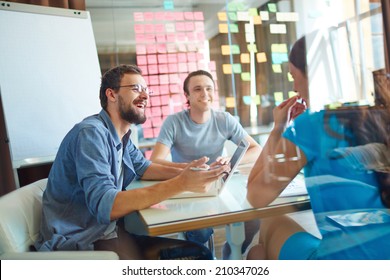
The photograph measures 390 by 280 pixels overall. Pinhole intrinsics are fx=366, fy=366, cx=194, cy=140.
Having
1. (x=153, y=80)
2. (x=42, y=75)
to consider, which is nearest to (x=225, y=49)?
(x=153, y=80)

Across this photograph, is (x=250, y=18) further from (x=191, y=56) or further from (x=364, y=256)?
(x=364, y=256)

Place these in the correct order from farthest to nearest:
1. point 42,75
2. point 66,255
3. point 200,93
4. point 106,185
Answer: point 42,75, point 200,93, point 106,185, point 66,255

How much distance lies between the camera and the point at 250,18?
109 centimetres

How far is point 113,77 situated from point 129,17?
184 millimetres

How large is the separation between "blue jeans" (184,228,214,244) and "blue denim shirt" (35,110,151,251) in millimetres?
245

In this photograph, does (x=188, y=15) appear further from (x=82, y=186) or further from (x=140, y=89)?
(x=82, y=186)

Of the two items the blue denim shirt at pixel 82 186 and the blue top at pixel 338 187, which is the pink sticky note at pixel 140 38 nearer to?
the blue denim shirt at pixel 82 186

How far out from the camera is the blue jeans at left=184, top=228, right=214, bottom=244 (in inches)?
41.1

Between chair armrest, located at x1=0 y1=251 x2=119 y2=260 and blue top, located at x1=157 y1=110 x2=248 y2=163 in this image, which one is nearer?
chair armrest, located at x1=0 y1=251 x2=119 y2=260

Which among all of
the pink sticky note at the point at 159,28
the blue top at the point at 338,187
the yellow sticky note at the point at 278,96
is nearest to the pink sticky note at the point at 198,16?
the pink sticky note at the point at 159,28

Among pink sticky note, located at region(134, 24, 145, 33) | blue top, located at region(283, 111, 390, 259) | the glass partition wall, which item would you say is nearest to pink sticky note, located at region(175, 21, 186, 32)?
the glass partition wall

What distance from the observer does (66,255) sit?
903 millimetres

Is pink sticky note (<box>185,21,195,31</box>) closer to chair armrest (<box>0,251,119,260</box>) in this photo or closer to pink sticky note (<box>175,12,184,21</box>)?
pink sticky note (<box>175,12,184,21</box>)

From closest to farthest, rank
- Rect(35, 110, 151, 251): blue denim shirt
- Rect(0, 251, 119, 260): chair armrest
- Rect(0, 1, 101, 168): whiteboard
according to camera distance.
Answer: Rect(0, 251, 119, 260): chair armrest, Rect(35, 110, 151, 251): blue denim shirt, Rect(0, 1, 101, 168): whiteboard
